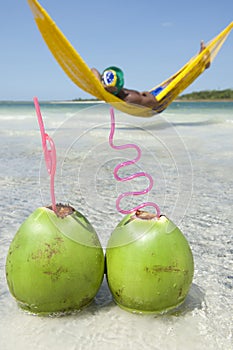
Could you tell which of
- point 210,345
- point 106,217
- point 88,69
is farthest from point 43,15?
point 210,345

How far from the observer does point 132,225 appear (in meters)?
1.76

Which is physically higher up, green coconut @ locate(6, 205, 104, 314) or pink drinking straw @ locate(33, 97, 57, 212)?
pink drinking straw @ locate(33, 97, 57, 212)

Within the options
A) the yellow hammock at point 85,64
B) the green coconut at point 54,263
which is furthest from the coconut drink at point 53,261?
the yellow hammock at point 85,64

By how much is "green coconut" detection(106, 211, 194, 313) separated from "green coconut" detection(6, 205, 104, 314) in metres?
0.09

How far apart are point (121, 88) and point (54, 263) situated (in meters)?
4.07

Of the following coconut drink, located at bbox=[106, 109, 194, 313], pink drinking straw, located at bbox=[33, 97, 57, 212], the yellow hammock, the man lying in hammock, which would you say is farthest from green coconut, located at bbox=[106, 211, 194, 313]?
the man lying in hammock

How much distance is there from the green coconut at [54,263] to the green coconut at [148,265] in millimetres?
93

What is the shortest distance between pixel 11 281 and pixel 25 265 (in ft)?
0.37

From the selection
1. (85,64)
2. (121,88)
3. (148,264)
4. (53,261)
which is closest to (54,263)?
(53,261)

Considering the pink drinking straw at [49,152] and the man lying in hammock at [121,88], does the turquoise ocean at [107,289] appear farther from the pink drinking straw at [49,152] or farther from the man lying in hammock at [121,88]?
the man lying in hammock at [121,88]

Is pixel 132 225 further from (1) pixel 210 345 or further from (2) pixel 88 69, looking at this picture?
(2) pixel 88 69

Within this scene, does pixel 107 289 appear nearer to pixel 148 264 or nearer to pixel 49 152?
pixel 148 264

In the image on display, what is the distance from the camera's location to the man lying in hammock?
527 cm

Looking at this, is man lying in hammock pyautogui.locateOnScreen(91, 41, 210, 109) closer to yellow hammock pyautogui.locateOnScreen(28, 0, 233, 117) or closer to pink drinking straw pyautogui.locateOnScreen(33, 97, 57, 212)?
yellow hammock pyautogui.locateOnScreen(28, 0, 233, 117)
